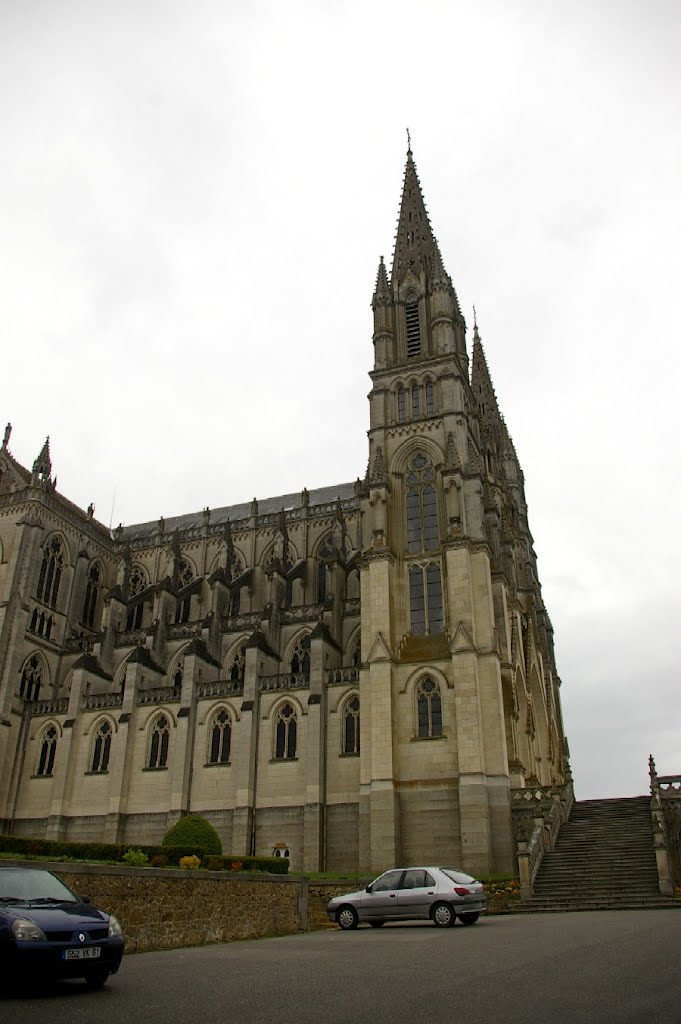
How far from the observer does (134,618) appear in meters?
56.3

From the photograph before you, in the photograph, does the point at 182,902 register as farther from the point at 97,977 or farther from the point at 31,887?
the point at 97,977

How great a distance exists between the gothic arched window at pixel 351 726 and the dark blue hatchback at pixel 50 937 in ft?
96.3

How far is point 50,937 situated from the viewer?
1009 centimetres

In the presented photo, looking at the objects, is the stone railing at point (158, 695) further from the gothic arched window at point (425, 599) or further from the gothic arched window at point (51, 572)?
the gothic arched window at point (425, 599)

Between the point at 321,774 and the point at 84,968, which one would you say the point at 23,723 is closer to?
the point at 321,774

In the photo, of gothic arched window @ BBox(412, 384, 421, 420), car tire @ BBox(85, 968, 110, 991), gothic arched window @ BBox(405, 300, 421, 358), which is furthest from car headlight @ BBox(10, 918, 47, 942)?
gothic arched window @ BBox(405, 300, 421, 358)

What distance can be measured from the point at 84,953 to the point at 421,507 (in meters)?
34.7

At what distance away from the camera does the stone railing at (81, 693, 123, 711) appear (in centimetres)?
4672

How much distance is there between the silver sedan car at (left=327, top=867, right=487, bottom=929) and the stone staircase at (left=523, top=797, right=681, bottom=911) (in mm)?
8248

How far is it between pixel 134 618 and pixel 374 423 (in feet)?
73.1

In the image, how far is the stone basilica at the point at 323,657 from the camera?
37.6 metres

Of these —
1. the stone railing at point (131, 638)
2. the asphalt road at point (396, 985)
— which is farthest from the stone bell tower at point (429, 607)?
the asphalt road at point (396, 985)

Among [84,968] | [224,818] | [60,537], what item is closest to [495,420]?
[60,537]

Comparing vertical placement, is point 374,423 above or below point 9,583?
above
